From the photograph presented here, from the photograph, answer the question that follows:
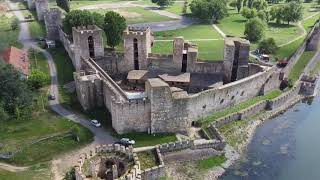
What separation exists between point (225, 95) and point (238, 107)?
12.6ft

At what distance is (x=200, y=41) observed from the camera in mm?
86000

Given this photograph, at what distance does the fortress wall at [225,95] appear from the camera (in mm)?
52281

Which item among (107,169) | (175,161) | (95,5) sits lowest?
(175,161)

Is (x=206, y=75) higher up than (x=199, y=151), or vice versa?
(x=206, y=75)

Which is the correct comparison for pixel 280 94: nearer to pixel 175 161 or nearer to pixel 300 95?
pixel 300 95

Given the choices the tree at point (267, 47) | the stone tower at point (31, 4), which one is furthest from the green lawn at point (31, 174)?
the stone tower at point (31, 4)

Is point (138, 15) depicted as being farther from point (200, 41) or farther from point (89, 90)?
point (89, 90)

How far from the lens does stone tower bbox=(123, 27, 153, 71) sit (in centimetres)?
6334

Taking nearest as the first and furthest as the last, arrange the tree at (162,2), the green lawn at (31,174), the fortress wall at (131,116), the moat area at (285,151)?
the green lawn at (31,174) < the moat area at (285,151) < the fortress wall at (131,116) < the tree at (162,2)

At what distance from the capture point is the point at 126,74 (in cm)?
6612

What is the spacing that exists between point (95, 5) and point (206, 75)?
72441mm

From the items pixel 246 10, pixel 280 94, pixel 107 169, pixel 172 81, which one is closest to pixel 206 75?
pixel 172 81

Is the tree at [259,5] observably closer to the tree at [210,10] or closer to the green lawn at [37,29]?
the tree at [210,10]

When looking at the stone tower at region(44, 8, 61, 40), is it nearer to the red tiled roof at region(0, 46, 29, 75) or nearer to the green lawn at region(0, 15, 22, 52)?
the green lawn at region(0, 15, 22, 52)
